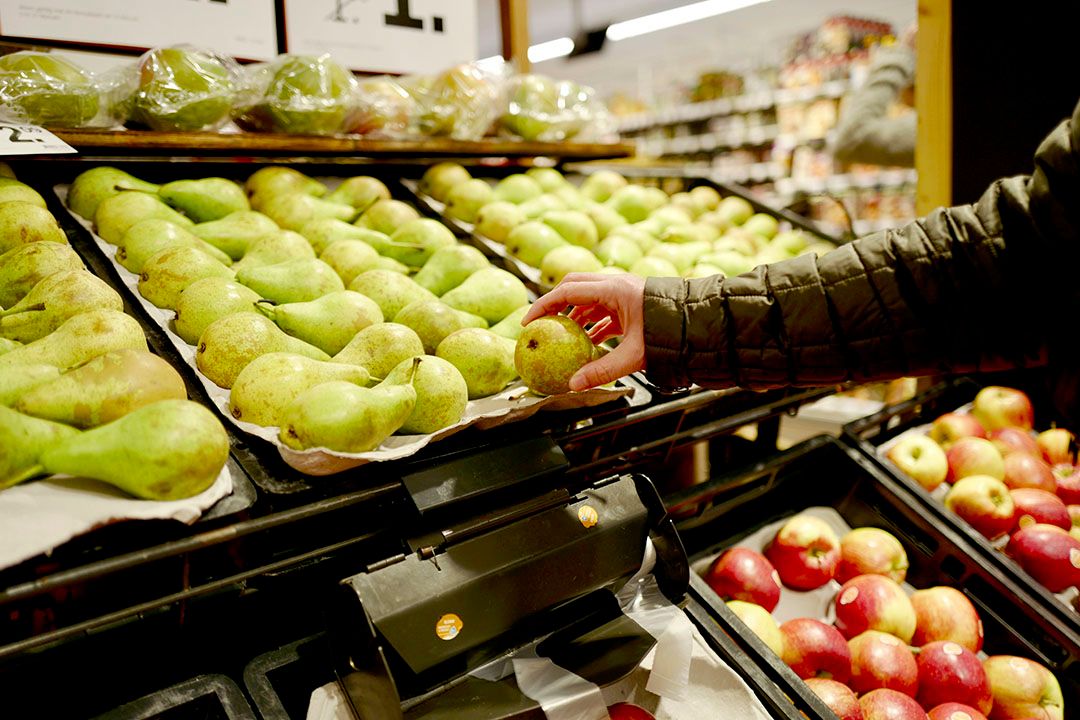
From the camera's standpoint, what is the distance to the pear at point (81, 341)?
0.98 m

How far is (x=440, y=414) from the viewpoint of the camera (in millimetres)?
1086

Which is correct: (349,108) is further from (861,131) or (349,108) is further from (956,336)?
(861,131)

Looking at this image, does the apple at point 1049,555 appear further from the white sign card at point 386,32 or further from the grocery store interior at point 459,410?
the white sign card at point 386,32

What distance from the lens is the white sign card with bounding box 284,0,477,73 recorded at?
7.04 ft

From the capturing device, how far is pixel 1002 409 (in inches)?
90.1

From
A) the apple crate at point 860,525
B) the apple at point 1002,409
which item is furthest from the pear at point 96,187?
the apple at point 1002,409

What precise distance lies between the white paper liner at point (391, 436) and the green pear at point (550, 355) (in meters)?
0.02

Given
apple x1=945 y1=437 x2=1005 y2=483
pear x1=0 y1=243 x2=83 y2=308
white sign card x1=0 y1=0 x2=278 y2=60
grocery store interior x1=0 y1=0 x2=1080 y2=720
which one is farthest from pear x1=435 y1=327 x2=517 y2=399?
apple x1=945 y1=437 x2=1005 y2=483

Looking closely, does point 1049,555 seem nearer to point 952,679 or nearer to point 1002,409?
point 952,679

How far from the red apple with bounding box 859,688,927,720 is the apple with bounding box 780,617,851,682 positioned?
76 millimetres

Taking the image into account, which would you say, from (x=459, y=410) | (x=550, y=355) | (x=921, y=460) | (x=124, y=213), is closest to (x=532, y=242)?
(x=550, y=355)

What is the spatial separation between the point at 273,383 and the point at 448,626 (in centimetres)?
44

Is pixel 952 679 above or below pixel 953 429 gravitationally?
below

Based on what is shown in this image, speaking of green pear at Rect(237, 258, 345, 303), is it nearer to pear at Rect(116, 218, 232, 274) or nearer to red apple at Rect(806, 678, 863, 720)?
pear at Rect(116, 218, 232, 274)
